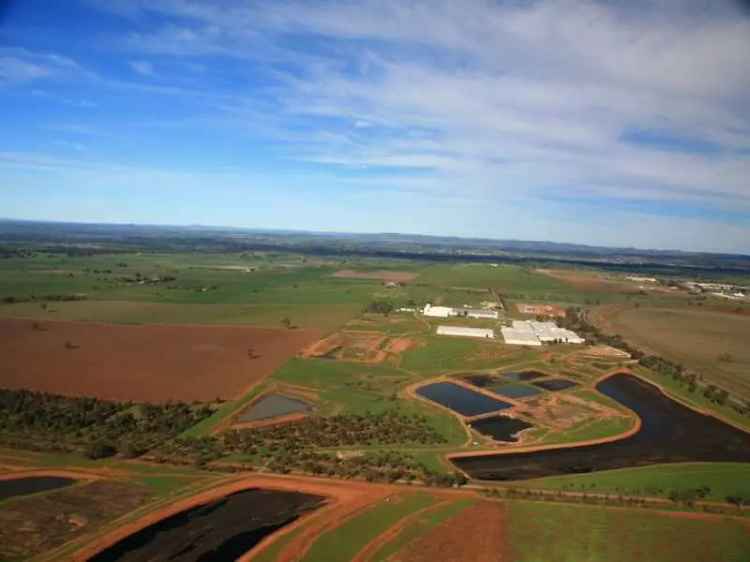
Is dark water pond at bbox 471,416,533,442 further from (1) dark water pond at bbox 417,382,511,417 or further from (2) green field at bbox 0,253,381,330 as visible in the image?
(2) green field at bbox 0,253,381,330

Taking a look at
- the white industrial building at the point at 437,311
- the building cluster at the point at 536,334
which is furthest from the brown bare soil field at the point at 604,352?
the white industrial building at the point at 437,311

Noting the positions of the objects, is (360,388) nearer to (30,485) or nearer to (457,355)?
(457,355)

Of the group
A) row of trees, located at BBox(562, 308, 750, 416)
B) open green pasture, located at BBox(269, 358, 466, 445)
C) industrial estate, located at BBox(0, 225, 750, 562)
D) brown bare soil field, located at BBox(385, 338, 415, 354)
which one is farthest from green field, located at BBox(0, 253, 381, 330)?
row of trees, located at BBox(562, 308, 750, 416)

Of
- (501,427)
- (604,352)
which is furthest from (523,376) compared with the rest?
(604,352)

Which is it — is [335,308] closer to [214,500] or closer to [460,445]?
[460,445]

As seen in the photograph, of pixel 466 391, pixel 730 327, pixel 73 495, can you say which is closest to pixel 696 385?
pixel 466 391

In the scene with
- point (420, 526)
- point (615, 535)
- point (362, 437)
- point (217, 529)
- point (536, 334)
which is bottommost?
point (217, 529)

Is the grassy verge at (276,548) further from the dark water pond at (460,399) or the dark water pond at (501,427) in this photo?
the dark water pond at (460,399)
